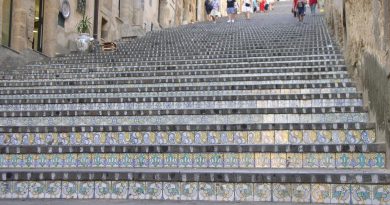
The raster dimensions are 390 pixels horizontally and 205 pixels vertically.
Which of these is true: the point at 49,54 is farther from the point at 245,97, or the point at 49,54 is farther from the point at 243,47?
the point at 245,97

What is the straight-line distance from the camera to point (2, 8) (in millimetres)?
13391

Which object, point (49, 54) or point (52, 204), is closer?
point (52, 204)

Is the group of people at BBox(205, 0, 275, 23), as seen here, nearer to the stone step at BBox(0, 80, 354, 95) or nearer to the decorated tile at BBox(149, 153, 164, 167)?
the stone step at BBox(0, 80, 354, 95)

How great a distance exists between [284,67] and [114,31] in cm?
1484

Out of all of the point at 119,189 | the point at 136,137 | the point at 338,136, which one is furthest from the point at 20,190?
the point at 338,136

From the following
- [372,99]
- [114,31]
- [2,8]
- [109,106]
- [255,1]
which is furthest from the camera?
[255,1]

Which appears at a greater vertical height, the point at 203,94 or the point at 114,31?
the point at 114,31

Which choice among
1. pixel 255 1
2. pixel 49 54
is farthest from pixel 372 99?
pixel 255 1

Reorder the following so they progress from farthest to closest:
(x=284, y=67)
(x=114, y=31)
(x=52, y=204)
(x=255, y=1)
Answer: (x=255, y=1), (x=114, y=31), (x=284, y=67), (x=52, y=204)

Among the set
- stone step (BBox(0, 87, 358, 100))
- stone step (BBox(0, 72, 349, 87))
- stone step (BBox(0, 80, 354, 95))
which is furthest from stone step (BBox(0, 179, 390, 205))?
stone step (BBox(0, 72, 349, 87))

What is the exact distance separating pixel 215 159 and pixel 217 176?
0.81m

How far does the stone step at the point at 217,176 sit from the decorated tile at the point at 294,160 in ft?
0.75

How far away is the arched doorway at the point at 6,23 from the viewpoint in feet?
44.2

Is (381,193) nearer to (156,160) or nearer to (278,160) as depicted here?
(278,160)
